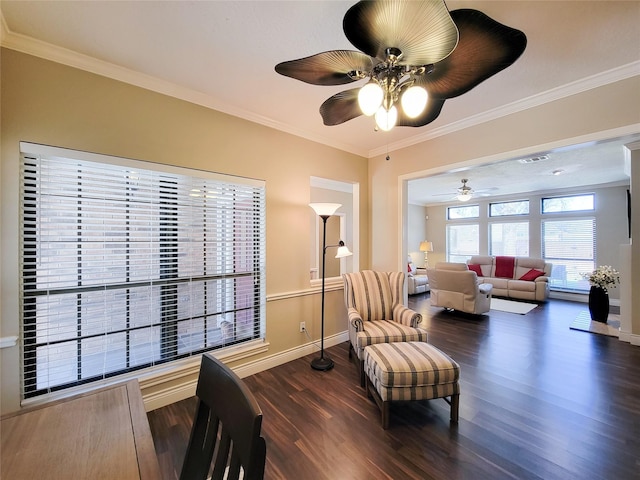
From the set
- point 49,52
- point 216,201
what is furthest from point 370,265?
point 49,52

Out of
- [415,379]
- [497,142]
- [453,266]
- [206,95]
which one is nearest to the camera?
Result: [415,379]

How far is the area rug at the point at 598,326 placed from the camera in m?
3.79

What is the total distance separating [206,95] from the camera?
7.47 ft

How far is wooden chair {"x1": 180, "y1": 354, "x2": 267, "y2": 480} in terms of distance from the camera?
1.99ft

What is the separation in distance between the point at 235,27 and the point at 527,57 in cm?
199

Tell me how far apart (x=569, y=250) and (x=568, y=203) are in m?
1.14

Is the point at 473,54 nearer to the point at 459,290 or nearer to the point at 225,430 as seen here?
the point at 225,430

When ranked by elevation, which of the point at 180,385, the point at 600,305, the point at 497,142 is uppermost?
the point at 497,142

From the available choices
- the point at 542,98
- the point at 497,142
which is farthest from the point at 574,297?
the point at 542,98

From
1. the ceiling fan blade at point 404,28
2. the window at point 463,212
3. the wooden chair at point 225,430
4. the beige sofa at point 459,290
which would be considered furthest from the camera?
the window at point 463,212

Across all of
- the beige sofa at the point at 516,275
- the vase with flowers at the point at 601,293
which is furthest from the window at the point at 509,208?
the vase with flowers at the point at 601,293

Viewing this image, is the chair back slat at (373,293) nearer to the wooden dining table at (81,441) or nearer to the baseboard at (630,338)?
the wooden dining table at (81,441)

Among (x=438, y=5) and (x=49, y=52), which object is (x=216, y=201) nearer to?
(x=49, y=52)

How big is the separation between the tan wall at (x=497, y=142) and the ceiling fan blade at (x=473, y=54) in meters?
1.48
